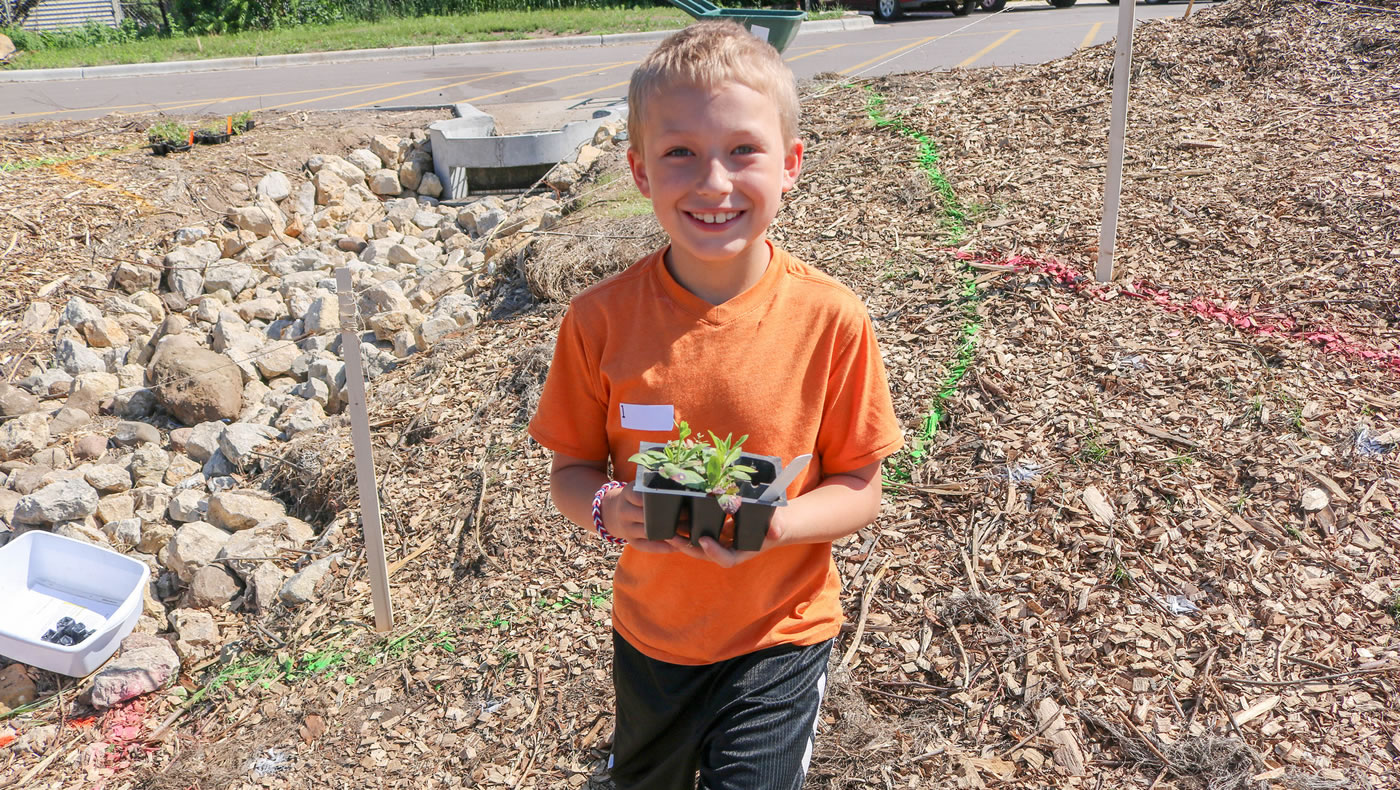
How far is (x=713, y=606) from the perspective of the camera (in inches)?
77.6

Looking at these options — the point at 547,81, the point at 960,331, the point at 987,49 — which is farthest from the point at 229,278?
the point at 987,49

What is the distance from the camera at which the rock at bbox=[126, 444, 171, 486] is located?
220 inches

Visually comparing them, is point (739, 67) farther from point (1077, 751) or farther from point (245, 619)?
point (245, 619)

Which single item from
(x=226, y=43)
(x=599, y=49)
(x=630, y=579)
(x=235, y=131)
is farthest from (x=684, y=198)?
(x=226, y=43)

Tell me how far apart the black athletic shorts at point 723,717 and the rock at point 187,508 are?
148 inches

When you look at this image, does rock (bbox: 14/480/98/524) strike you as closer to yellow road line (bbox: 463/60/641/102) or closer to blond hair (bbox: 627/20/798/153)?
blond hair (bbox: 627/20/798/153)

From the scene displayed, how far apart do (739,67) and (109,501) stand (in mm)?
4937

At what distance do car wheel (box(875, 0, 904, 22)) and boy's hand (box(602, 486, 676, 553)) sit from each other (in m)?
19.0

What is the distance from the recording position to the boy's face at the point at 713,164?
1791 millimetres

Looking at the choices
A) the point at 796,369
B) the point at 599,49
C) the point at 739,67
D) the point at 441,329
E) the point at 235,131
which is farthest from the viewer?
the point at 599,49

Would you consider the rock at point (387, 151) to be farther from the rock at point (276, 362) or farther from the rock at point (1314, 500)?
the rock at point (1314, 500)

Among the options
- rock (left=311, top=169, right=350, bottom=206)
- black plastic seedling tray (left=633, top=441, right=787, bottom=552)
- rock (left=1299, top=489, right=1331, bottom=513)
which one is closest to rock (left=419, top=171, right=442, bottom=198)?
rock (left=311, top=169, right=350, bottom=206)

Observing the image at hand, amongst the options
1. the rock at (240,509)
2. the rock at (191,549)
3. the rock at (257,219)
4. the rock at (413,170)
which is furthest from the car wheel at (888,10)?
the rock at (191,549)

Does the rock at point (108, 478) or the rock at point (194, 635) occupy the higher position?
the rock at point (108, 478)
